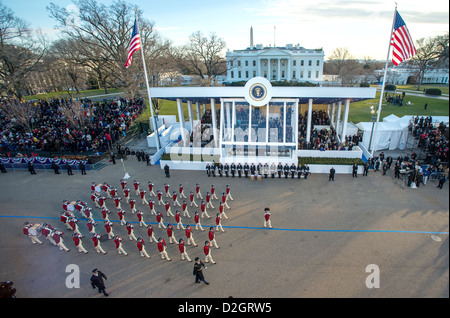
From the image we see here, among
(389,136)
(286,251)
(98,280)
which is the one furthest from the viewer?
(389,136)

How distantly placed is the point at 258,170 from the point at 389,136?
44.4 ft

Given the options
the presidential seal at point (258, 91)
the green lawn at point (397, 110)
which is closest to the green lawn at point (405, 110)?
the green lawn at point (397, 110)

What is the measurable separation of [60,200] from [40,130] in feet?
57.0

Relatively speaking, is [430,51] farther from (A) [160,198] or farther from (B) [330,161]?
(A) [160,198]

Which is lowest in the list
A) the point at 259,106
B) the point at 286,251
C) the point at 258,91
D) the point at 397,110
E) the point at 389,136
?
the point at 286,251

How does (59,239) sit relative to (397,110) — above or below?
below

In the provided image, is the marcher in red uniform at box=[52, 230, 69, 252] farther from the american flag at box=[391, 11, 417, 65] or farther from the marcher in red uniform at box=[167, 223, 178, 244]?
the american flag at box=[391, 11, 417, 65]

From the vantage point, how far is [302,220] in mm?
11898

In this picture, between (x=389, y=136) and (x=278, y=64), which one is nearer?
(x=389, y=136)

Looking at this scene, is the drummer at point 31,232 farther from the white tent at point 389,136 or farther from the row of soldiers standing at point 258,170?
the white tent at point 389,136

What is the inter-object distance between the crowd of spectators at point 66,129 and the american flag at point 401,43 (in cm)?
2494

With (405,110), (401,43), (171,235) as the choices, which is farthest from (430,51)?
(171,235)

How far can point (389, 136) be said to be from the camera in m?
20.9
